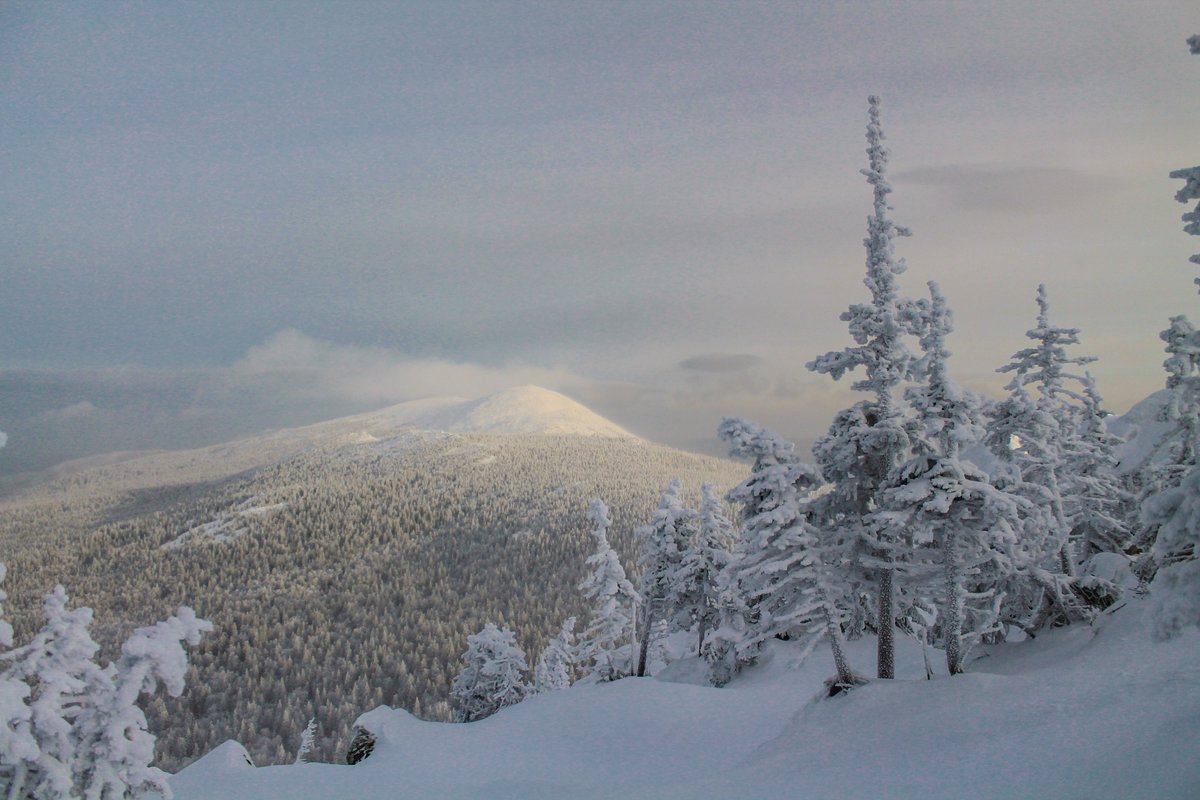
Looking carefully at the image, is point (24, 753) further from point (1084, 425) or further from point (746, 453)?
point (1084, 425)

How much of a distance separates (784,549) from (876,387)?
5438 mm

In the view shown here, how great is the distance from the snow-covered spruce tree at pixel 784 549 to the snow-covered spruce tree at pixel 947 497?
2.40 m

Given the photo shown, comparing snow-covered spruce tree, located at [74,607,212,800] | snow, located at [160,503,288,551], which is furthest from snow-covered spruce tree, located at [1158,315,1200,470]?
snow, located at [160,503,288,551]

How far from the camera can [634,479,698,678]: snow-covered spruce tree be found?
1417 inches

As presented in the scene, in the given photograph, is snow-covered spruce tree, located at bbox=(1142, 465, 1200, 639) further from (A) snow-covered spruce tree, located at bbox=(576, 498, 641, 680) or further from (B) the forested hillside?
(B) the forested hillside

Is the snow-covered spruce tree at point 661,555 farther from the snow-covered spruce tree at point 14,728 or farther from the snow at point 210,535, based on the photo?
the snow at point 210,535

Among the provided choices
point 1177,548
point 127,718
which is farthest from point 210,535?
point 1177,548

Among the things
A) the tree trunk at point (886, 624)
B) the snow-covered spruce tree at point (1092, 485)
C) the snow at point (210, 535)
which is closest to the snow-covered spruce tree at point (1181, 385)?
the snow-covered spruce tree at point (1092, 485)

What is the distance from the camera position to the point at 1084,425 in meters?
28.6

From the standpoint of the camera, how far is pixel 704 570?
35.1 metres

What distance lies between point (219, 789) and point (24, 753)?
15860 millimetres

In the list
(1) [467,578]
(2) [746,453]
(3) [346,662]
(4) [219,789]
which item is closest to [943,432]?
(2) [746,453]

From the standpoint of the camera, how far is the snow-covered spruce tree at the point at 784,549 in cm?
1859

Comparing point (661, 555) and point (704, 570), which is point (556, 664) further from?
point (704, 570)
